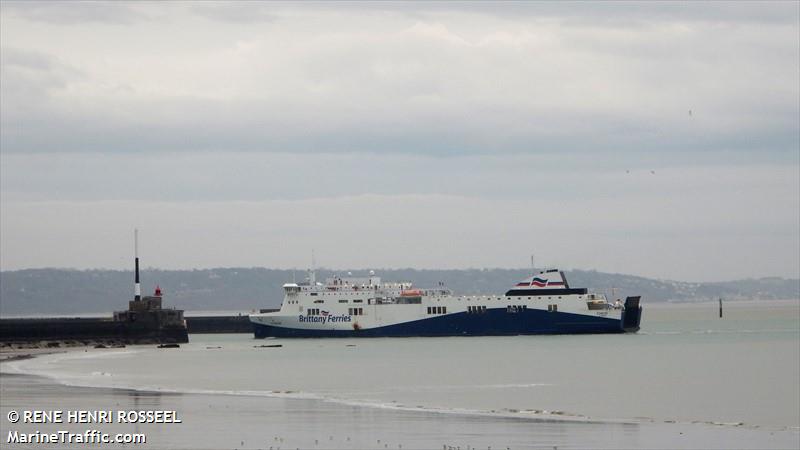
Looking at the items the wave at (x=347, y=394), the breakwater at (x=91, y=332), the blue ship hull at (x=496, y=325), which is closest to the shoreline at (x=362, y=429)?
the wave at (x=347, y=394)

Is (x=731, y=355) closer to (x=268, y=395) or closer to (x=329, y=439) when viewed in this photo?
(x=268, y=395)

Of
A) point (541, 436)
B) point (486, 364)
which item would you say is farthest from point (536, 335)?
point (541, 436)

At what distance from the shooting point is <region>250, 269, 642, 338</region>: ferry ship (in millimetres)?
66125

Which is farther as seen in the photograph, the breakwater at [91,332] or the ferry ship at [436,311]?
the ferry ship at [436,311]

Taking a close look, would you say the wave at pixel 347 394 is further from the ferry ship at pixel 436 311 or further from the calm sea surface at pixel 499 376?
the ferry ship at pixel 436 311

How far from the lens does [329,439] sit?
22.1 metres

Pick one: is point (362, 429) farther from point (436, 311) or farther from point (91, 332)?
point (436, 311)

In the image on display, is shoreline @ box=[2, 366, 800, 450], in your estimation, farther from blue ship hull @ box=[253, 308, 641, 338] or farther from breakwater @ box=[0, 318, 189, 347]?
blue ship hull @ box=[253, 308, 641, 338]

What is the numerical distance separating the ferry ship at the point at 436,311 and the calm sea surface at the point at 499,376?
118 inches

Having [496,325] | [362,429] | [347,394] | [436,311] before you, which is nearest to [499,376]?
[347,394]

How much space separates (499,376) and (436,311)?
2799 centimetres

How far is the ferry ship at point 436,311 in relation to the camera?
6612 centimetres

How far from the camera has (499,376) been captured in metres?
39.3

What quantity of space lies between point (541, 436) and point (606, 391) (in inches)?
473
